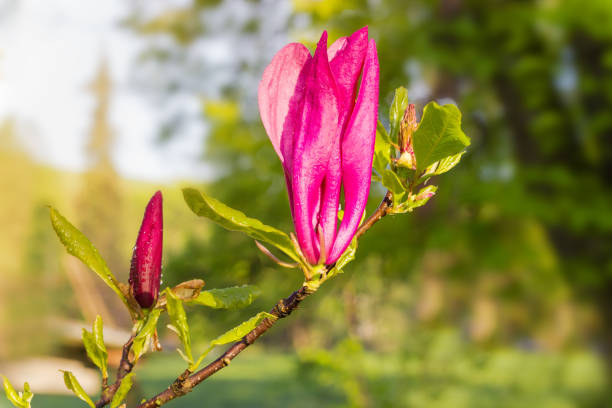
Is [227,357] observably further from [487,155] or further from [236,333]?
[487,155]

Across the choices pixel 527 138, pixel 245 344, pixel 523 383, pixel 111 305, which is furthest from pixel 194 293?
pixel 523 383

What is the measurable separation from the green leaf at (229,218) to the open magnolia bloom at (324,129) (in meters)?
0.02

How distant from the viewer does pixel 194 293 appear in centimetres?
33

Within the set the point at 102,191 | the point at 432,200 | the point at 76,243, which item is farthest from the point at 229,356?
the point at 102,191

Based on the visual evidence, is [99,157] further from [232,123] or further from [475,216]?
[475,216]

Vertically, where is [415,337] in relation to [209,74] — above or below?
below

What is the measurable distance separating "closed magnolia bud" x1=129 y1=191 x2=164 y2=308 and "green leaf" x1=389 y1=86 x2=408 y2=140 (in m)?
0.15

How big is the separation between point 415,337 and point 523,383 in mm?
7392

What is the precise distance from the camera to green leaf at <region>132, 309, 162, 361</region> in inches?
13.2

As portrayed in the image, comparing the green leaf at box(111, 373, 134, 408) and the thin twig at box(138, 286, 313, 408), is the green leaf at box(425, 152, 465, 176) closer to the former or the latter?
the thin twig at box(138, 286, 313, 408)

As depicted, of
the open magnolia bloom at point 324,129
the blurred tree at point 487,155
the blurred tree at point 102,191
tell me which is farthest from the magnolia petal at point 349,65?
the blurred tree at point 102,191

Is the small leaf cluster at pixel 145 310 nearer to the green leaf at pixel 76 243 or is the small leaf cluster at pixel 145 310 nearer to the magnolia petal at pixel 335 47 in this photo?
the green leaf at pixel 76 243

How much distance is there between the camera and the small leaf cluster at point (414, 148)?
321mm

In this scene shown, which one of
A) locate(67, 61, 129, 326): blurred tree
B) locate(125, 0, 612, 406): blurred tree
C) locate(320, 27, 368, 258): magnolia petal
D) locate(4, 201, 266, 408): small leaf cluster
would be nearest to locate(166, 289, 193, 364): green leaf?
locate(4, 201, 266, 408): small leaf cluster
